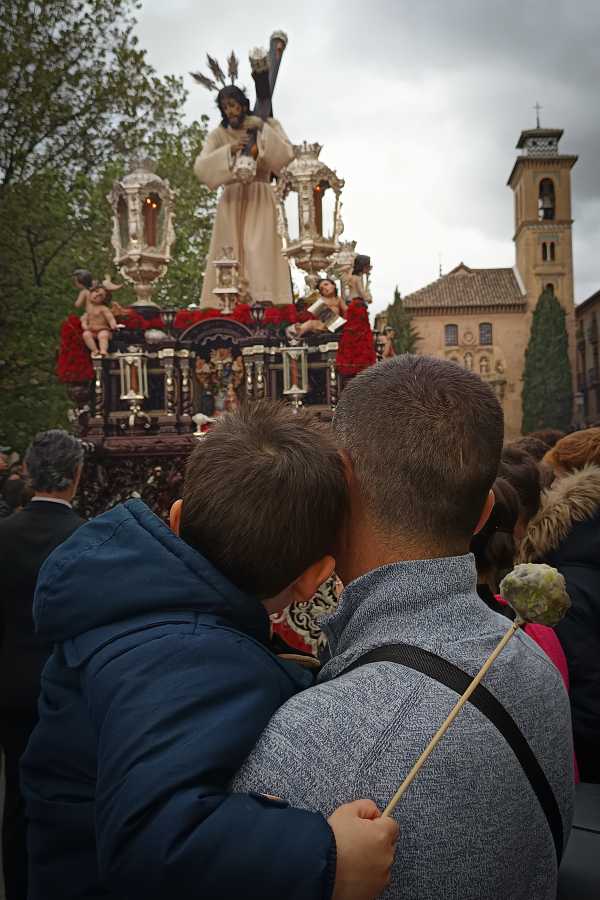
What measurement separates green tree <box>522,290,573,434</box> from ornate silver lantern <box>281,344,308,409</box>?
48.2 m

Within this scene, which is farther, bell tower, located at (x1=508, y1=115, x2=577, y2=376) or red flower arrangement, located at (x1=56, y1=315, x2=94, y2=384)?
bell tower, located at (x1=508, y1=115, x2=577, y2=376)

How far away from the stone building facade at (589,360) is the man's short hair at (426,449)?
200ft

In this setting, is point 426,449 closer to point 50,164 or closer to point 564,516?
point 564,516

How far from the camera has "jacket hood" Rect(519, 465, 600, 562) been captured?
3053 millimetres

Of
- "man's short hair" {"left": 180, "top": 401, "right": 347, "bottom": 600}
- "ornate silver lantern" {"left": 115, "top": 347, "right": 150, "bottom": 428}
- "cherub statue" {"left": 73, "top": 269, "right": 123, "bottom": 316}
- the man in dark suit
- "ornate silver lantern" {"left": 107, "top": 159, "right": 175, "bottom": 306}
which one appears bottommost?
the man in dark suit

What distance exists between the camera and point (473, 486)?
1538 mm

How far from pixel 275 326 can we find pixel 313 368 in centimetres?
80

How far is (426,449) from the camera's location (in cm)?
150

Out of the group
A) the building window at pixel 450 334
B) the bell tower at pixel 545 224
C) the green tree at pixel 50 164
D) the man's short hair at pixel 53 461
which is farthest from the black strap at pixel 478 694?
the bell tower at pixel 545 224

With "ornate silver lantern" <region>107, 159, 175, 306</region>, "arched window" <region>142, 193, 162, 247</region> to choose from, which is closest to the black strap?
"ornate silver lantern" <region>107, 159, 175, 306</region>

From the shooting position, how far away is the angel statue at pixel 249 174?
12562 mm

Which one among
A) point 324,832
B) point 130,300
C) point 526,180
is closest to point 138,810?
point 324,832

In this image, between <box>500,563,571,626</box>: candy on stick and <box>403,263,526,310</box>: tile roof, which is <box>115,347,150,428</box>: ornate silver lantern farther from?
<box>403,263,526,310</box>: tile roof

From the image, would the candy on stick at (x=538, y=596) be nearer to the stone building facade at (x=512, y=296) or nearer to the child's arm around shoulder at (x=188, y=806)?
the child's arm around shoulder at (x=188, y=806)
